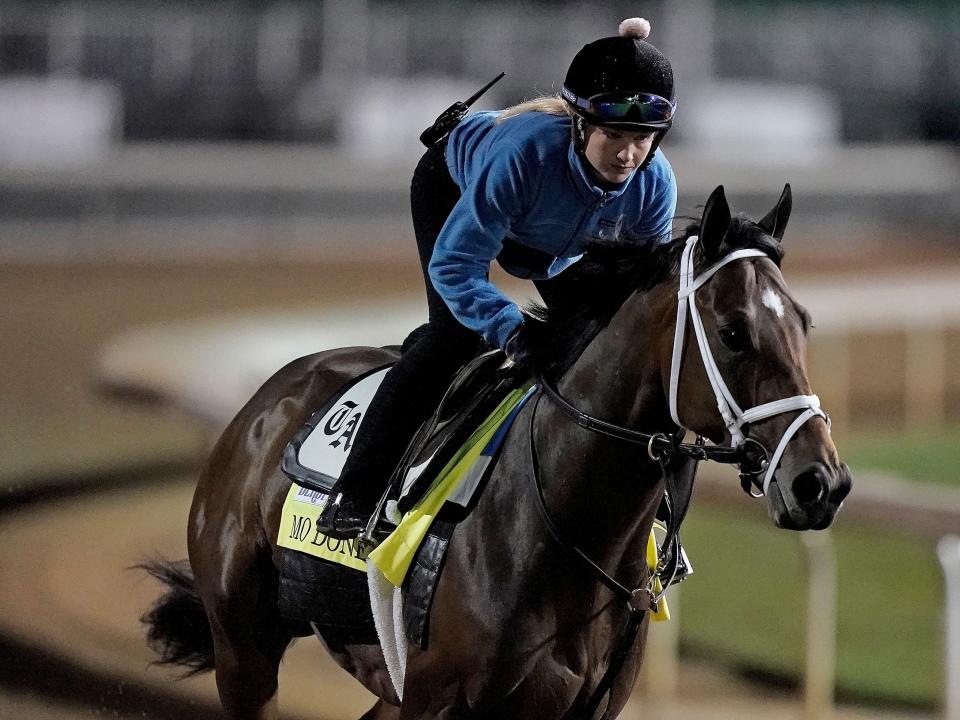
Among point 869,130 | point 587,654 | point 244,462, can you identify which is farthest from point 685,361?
point 869,130

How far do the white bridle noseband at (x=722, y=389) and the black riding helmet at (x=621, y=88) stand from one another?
275 millimetres

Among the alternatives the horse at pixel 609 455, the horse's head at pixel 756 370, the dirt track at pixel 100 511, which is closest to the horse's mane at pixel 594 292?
the horse at pixel 609 455

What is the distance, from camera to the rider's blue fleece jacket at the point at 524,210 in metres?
2.68

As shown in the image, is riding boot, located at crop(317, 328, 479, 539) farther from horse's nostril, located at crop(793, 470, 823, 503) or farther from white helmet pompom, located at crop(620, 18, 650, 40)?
horse's nostril, located at crop(793, 470, 823, 503)

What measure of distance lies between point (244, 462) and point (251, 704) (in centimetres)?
58

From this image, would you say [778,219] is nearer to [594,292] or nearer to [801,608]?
A: [594,292]

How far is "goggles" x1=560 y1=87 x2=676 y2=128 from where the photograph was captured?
2.58m

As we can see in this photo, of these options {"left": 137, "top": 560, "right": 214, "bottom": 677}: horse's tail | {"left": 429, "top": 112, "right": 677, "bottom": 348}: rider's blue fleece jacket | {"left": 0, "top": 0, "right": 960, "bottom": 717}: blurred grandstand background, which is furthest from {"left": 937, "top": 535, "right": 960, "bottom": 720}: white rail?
{"left": 137, "top": 560, "right": 214, "bottom": 677}: horse's tail

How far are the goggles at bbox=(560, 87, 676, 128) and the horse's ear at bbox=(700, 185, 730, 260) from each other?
0.97ft

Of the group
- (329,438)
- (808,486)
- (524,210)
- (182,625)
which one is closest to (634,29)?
(524,210)

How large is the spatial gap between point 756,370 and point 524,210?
677 millimetres

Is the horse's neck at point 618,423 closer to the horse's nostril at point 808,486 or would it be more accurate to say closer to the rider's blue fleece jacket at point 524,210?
the rider's blue fleece jacket at point 524,210

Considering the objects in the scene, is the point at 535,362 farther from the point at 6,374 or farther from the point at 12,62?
the point at 12,62

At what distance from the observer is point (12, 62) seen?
47.8 ft
